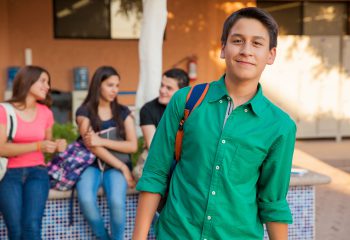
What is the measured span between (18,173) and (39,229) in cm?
43

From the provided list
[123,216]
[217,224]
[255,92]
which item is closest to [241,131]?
[255,92]

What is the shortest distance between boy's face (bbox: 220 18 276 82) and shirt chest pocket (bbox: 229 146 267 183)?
0.26 metres

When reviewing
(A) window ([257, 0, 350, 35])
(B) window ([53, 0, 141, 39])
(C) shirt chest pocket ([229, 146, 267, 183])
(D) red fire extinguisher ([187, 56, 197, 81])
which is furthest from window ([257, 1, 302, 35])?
(C) shirt chest pocket ([229, 146, 267, 183])

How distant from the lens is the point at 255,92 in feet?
7.78

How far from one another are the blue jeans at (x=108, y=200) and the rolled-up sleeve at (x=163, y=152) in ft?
7.49

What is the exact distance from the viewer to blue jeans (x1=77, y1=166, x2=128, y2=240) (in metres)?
4.60

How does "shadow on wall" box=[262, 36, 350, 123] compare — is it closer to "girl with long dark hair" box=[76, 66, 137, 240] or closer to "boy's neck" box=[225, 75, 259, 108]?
"girl with long dark hair" box=[76, 66, 137, 240]

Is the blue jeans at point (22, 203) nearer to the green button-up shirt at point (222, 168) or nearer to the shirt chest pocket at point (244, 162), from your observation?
the green button-up shirt at point (222, 168)

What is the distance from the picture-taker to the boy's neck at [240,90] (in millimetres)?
2334

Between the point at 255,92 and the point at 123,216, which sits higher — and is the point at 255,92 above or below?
above

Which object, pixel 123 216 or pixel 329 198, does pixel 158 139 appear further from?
pixel 329 198

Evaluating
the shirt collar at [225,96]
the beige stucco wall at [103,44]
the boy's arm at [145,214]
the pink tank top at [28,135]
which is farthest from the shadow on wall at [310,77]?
the boy's arm at [145,214]

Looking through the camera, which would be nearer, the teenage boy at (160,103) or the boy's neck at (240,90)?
the boy's neck at (240,90)

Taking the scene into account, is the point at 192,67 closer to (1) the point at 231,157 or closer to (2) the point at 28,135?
(2) the point at 28,135
